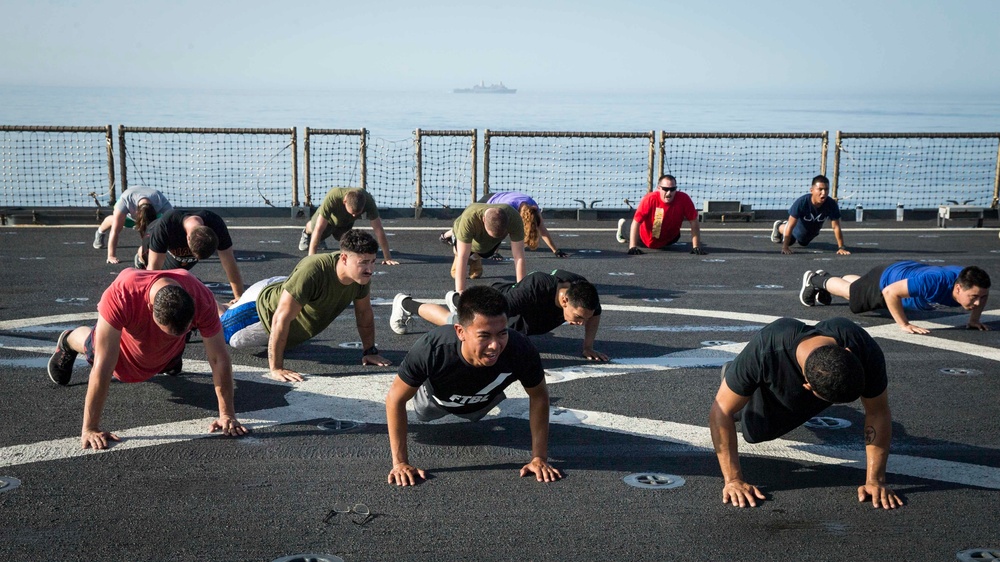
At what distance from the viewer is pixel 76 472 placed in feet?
18.4

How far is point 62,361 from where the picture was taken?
23.2 feet

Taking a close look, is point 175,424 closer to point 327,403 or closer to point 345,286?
point 327,403

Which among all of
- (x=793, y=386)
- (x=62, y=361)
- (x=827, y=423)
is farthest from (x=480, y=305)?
(x=62, y=361)

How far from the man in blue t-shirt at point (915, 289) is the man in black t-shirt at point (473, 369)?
200 inches

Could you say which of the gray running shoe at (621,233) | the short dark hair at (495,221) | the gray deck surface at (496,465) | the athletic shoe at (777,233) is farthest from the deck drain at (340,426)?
the athletic shoe at (777,233)

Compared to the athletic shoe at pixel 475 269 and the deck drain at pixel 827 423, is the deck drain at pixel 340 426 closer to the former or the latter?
the deck drain at pixel 827 423

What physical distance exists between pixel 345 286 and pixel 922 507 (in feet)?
14.4

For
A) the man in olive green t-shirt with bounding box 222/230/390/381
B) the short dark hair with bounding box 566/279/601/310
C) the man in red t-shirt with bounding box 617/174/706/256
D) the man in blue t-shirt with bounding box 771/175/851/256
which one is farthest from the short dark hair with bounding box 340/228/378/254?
the man in blue t-shirt with bounding box 771/175/851/256

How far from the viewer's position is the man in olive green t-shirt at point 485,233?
419 inches

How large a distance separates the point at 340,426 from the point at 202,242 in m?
3.29

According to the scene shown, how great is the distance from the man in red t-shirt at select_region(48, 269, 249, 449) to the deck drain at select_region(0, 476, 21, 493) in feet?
1.77

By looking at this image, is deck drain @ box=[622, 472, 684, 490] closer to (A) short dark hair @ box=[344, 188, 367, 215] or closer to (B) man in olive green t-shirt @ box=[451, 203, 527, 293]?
(B) man in olive green t-shirt @ box=[451, 203, 527, 293]

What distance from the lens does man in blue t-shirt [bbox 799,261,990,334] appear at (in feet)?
29.1

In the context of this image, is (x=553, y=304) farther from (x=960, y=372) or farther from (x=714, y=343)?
(x=960, y=372)
